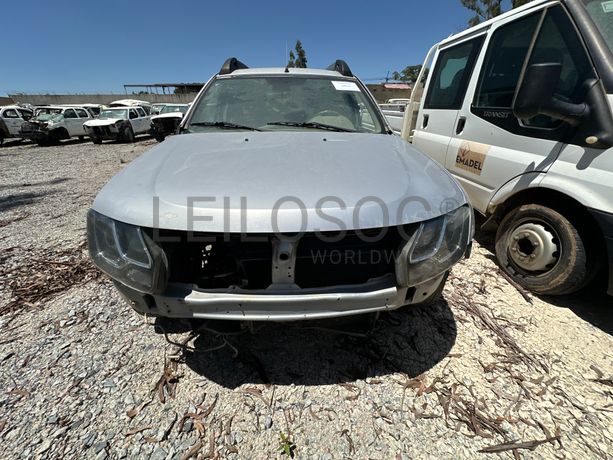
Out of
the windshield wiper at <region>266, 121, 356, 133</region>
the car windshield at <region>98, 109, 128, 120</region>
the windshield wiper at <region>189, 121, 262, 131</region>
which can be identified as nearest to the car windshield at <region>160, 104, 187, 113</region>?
the car windshield at <region>98, 109, 128, 120</region>

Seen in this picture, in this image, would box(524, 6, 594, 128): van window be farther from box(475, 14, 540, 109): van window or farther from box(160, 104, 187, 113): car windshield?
box(160, 104, 187, 113): car windshield

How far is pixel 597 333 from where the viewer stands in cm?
212

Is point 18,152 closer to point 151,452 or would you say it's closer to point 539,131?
point 151,452

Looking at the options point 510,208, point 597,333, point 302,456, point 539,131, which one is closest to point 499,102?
point 539,131

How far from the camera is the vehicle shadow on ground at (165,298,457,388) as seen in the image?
1781 mm

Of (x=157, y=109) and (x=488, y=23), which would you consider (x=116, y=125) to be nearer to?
(x=157, y=109)

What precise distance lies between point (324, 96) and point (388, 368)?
7.06 feet

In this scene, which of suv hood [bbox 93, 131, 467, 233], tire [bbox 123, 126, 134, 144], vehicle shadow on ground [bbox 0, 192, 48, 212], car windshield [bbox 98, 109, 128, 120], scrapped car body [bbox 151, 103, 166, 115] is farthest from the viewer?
scrapped car body [bbox 151, 103, 166, 115]

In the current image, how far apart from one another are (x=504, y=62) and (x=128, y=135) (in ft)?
51.8

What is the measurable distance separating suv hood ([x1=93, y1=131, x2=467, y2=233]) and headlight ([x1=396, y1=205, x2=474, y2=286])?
61 mm

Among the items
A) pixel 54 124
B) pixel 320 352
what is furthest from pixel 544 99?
pixel 54 124

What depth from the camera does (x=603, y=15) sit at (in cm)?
204

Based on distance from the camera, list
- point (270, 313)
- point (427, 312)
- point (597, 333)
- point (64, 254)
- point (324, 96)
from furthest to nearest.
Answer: point (64, 254) < point (324, 96) < point (427, 312) < point (597, 333) < point (270, 313)

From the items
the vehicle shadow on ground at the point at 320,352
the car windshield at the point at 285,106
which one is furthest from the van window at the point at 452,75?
the vehicle shadow on ground at the point at 320,352
